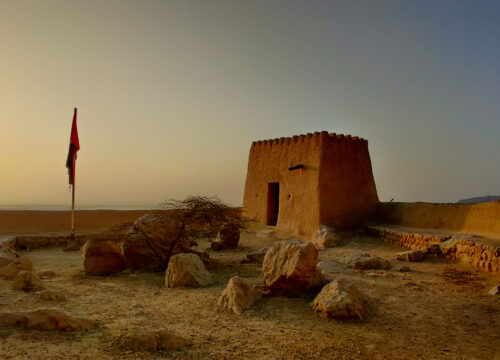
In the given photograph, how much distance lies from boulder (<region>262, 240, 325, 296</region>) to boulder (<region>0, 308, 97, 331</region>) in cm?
257

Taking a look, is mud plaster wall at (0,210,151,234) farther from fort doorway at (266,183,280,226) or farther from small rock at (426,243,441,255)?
small rock at (426,243,441,255)

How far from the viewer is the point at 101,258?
7.52m

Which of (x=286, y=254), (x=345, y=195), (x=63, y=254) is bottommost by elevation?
(x=63, y=254)

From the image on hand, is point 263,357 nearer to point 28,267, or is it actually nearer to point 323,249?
point 28,267

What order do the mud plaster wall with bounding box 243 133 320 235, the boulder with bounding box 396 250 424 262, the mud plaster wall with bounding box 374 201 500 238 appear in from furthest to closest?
1. the mud plaster wall with bounding box 243 133 320 235
2. the mud plaster wall with bounding box 374 201 500 238
3. the boulder with bounding box 396 250 424 262

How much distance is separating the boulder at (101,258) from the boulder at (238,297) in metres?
3.25

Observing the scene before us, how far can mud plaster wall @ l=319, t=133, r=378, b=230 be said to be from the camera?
469 inches

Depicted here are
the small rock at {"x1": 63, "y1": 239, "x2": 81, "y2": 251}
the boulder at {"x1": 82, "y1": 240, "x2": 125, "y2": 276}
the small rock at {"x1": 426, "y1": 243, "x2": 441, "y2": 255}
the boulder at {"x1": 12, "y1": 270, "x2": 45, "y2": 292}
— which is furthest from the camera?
the small rock at {"x1": 63, "y1": 239, "x2": 81, "y2": 251}

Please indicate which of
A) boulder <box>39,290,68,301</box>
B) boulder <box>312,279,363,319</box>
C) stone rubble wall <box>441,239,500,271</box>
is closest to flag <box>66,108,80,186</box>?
boulder <box>39,290,68,301</box>

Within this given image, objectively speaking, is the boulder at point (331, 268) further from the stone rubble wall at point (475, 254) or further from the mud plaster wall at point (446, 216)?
the mud plaster wall at point (446, 216)

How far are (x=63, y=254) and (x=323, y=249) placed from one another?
23.5ft

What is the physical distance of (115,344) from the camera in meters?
3.71

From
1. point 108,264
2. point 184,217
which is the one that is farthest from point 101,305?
point 184,217

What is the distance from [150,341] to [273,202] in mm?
10819
